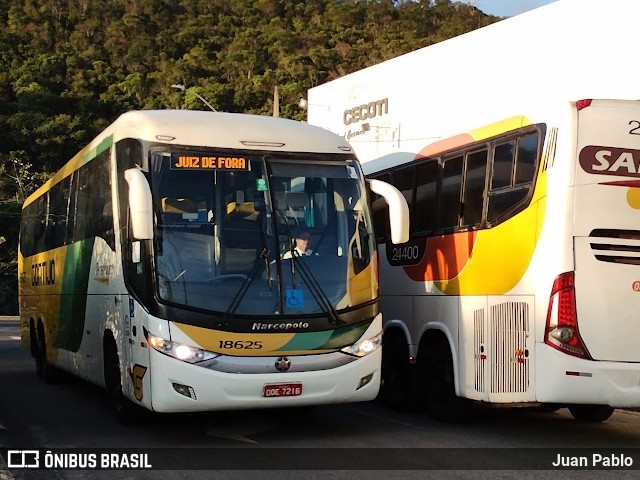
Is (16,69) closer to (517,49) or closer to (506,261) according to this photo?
(517,49)

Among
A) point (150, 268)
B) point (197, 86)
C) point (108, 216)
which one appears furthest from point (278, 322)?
point (197, 86)

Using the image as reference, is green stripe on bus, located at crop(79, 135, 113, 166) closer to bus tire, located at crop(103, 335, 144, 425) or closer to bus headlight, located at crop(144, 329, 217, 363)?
bus tire, located at crop(103, 335, 144, 425)

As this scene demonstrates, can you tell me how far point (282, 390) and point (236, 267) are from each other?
1.28 metres

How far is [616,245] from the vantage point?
880cm

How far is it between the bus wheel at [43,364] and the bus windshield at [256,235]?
7.49m

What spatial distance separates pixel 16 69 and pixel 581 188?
235 ft

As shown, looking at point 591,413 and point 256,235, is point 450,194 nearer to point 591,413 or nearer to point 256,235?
point 256,235

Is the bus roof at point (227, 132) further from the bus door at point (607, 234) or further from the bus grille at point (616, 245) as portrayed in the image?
the bus grille at point (616, 245)

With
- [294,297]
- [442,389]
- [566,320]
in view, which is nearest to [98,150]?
[294,297]

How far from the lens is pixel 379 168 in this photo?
14000mm

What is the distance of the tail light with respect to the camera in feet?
28.5

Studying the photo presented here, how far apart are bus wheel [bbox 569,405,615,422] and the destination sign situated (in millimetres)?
4882

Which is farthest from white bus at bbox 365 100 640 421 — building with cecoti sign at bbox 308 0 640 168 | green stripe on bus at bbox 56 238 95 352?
green stripe on bus at bbox 56 238 95 352

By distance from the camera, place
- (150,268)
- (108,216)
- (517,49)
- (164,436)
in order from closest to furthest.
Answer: (150,268)
(164,436)
(108,216)
(517,49)
